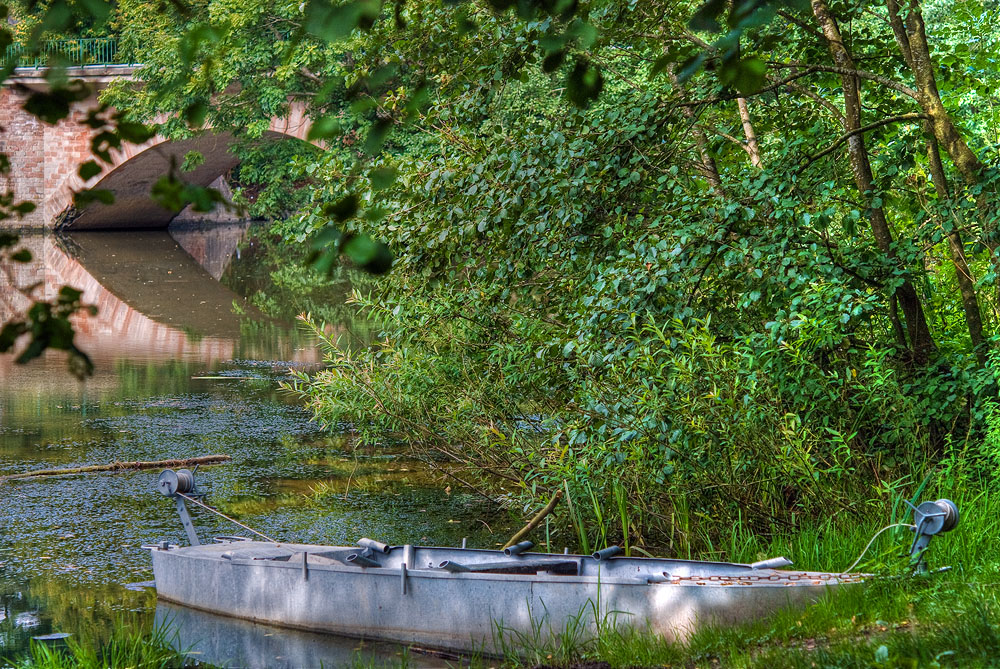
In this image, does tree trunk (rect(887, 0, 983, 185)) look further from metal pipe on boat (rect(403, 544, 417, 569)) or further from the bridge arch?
the bridge arch

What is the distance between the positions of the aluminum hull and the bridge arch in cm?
2185

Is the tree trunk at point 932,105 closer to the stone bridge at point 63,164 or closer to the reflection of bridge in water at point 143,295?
the reflection of bridge in water at point 143,295

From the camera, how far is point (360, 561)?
5383 mm

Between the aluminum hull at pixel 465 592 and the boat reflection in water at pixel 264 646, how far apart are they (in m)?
0.06

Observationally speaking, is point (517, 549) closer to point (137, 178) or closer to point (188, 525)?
point (188, 525)

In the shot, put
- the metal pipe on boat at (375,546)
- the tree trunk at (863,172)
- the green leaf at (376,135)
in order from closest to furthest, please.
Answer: the green leaf at (376,135)
the metal pipe on boat at (375,546)
the tree trunk at (863,172)

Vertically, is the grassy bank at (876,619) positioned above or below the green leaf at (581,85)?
below

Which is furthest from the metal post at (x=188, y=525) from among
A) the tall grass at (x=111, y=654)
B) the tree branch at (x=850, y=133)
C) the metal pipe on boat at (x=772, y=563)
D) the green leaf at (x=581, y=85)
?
the green leaf at (x=581, y=85)

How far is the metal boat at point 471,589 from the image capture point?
4.45 meters

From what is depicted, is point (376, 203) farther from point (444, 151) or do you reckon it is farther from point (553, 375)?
point (553, 375)

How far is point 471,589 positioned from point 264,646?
116 cm

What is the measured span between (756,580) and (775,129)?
381cm

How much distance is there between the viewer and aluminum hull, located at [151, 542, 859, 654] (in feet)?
14.6

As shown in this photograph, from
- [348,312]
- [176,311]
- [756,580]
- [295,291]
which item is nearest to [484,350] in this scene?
[756,580]
